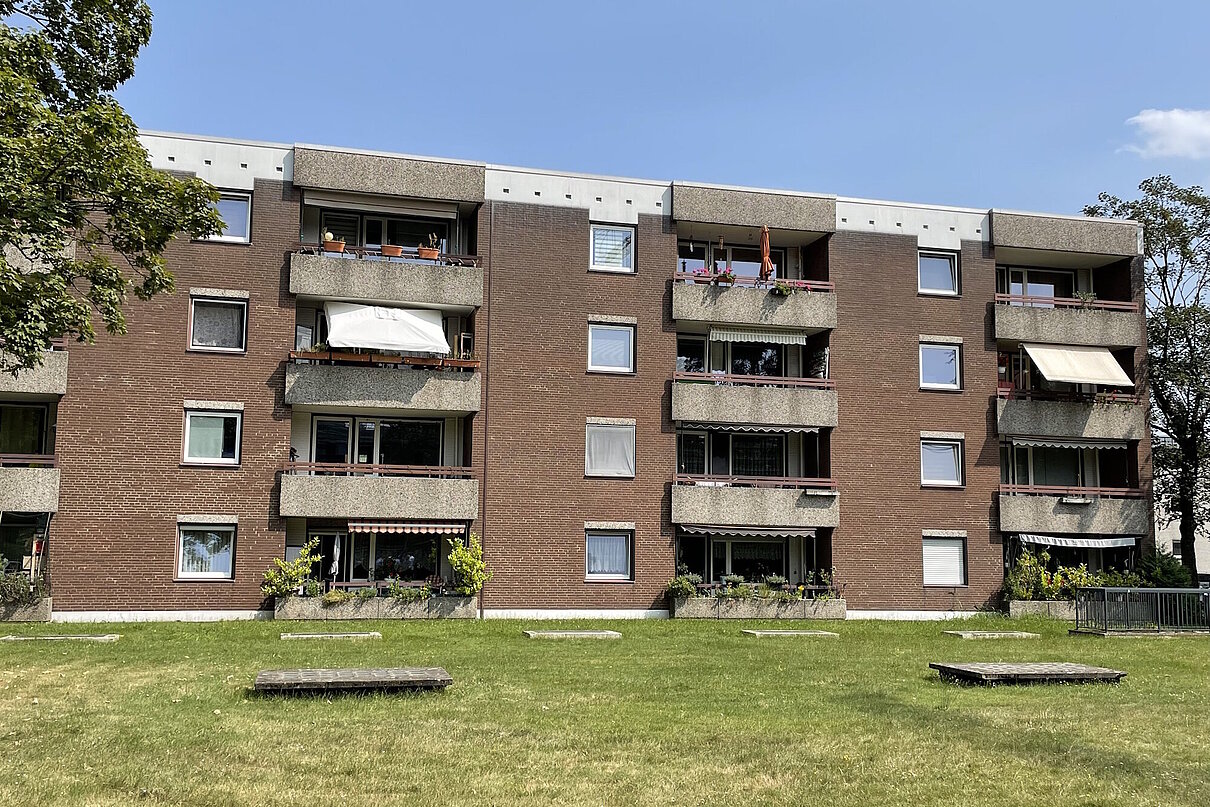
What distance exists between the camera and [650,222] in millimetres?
32094

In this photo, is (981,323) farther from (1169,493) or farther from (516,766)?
(516,766)

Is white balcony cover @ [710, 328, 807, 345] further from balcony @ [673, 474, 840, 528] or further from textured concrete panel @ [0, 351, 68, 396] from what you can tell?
textured concrete panel @ [0, 351, 68, 396]

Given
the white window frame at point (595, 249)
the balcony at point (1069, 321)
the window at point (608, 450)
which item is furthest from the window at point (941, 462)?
the white window frame at point (595, 249)

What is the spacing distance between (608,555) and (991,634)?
9901 mm

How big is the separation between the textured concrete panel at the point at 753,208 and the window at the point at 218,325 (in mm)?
11777

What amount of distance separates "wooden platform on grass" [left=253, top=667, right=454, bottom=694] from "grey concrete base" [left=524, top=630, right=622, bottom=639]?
945cm

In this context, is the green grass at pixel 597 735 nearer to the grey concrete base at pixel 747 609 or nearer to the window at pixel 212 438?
the window at pixel 212 438

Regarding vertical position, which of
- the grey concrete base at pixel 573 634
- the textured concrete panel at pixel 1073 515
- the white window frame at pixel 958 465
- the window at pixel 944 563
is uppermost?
the white window frame at pixel 958 465

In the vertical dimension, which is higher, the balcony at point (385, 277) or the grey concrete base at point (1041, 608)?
the balcony at point (385, 277)

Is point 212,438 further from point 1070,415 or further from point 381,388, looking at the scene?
point 1070,415

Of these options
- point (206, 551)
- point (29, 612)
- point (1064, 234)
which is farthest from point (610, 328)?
point (29, 612)

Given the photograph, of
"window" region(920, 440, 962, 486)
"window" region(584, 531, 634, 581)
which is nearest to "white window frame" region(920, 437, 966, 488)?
"window" region(920, 440, 962, 486)

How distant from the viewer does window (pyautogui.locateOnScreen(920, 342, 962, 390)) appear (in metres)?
33.8

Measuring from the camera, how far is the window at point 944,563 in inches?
1300
